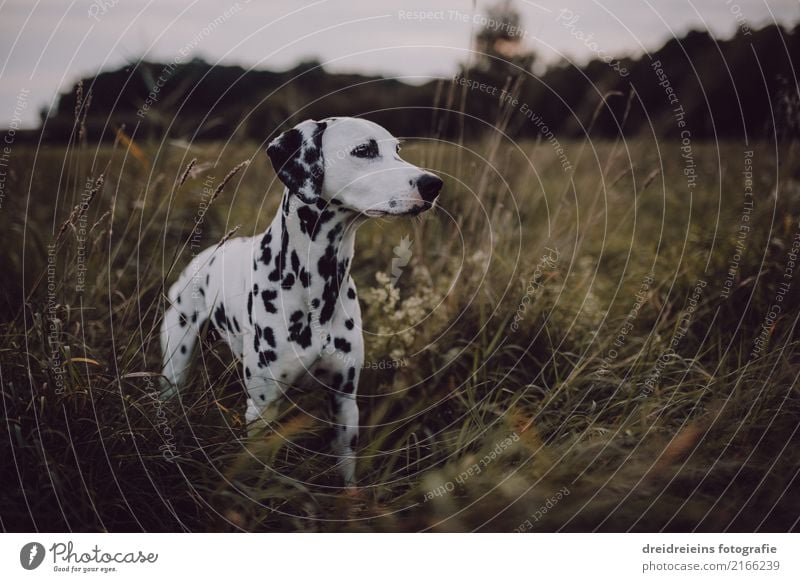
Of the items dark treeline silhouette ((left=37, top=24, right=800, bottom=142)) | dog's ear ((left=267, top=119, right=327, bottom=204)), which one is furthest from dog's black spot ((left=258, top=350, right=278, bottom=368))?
dark treeline silhouette ((left=37, top=24, right=800, bottom=142))

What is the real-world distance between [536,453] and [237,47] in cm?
294

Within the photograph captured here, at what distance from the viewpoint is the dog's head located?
2.47m

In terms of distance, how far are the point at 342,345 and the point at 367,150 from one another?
101cm

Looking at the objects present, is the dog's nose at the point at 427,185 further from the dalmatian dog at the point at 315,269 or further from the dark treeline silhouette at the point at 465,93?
the dark treeline silhouette at the point at 465,93

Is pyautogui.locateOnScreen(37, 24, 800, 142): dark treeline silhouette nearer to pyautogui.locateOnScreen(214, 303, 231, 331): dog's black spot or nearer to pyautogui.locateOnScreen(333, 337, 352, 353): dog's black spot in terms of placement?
pyautogui.locateOnScreen(214, 303, 231, 331): dog's black spot

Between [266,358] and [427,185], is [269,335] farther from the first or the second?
[427,185]

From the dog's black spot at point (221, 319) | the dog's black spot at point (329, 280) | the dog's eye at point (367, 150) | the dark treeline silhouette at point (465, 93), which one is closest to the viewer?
the dog's eye at point (367, 150)

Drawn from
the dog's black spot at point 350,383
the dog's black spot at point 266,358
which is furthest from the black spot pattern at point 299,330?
the dog's black spot at point 350,383

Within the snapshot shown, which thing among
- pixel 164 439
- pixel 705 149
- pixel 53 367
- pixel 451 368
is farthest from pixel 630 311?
pixel 705 149

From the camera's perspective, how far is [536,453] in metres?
2.75

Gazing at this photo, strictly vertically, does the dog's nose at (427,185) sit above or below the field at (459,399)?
above

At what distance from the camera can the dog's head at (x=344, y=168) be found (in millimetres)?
2473

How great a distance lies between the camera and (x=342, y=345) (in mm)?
2816

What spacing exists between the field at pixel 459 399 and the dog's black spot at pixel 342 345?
0.37 metres
